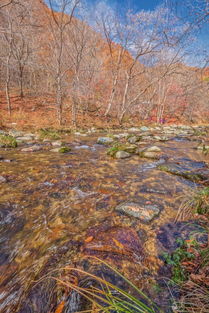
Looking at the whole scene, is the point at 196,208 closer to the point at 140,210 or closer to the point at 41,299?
the point at 140,210

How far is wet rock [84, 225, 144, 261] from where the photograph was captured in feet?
4.83

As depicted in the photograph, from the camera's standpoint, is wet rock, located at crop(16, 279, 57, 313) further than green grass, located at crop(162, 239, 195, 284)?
No

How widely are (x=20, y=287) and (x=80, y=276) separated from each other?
1.48 ft

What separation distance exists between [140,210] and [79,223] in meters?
0.82

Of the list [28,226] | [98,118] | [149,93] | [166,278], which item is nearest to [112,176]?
[28,226]

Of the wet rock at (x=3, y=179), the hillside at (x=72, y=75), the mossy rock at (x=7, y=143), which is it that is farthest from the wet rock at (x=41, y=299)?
the hillside at (x=72, y=75)

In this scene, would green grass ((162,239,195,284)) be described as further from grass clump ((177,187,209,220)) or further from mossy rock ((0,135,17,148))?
mossy rock ((0,135,17,148))

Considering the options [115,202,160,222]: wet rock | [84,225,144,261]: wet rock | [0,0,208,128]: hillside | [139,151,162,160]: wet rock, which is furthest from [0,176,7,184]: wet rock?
[0,0,208,128]: hillside

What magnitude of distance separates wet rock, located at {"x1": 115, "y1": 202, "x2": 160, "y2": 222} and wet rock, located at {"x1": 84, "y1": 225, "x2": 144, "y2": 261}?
28cm

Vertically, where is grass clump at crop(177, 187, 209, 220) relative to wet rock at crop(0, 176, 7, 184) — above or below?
above

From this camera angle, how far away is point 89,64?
51.7ft

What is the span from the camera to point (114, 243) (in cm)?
158

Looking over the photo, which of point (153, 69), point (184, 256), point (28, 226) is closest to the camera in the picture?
point (184, 256)

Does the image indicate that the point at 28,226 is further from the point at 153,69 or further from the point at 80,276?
the point at 153,69
